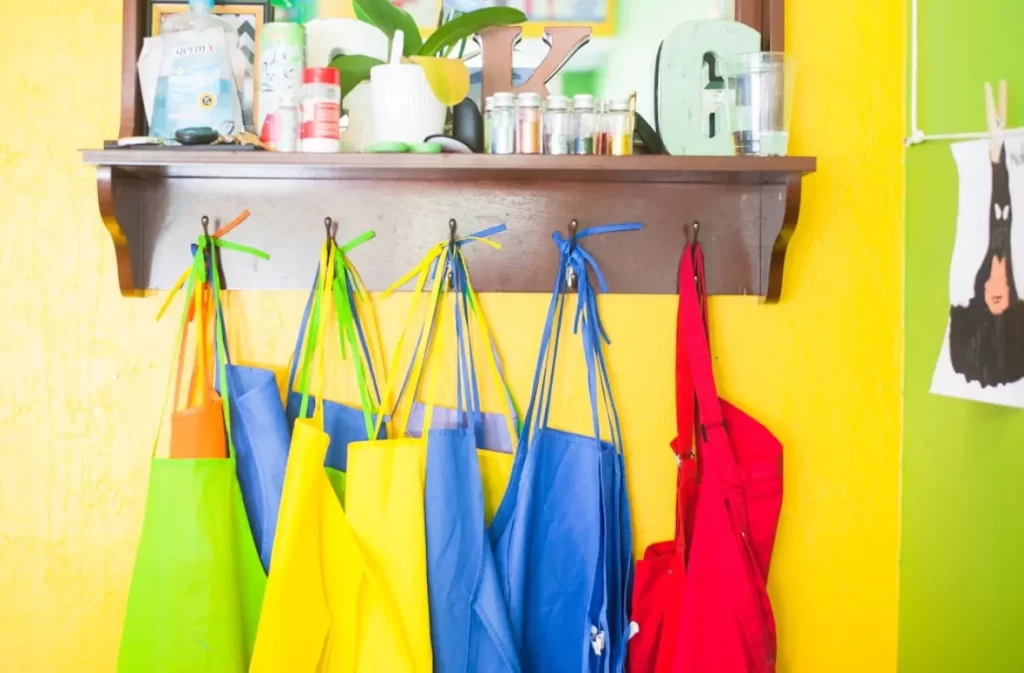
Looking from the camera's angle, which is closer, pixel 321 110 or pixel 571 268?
pixel 321 110

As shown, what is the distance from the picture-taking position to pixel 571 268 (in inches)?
47.0

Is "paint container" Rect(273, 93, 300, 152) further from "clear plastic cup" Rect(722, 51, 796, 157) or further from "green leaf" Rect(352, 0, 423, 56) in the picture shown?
"clear plastic cup" Rect(722, 51, 796, 157)

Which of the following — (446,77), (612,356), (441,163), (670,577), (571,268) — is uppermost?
(446,77)

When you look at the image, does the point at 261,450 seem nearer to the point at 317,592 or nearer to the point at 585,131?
the point at 317,592

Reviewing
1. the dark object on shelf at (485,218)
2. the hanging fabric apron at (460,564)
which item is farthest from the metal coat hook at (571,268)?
the hanging fabric apron at (460,564)

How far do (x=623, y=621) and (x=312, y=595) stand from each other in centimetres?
38

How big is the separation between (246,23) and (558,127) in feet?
1.38

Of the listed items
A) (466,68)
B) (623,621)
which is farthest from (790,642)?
(466,68)

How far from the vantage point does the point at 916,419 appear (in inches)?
48.8

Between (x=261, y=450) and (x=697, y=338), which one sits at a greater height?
(x=697, y=338)

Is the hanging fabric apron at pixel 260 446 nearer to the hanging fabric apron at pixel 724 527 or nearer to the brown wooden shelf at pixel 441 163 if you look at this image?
the brown wooden shelf at pixel 441 163

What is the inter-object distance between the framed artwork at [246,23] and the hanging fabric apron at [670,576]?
60 centimetres

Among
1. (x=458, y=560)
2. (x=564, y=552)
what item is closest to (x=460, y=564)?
(x=458, y=560)

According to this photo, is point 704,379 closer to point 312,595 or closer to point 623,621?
point 623,621
